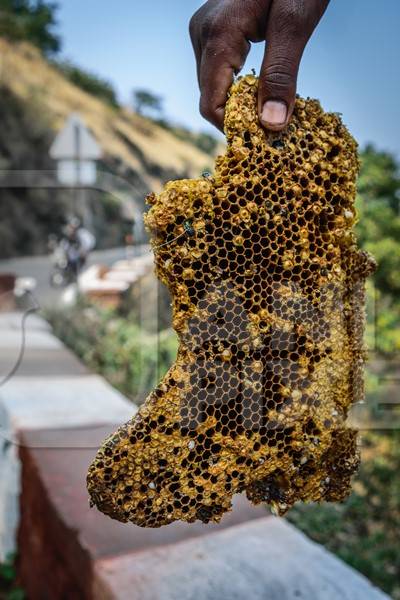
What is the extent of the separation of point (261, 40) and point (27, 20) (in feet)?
102

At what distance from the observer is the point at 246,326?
4.03 feet

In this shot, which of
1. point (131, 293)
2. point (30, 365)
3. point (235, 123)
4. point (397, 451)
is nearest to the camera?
point (235, 123)

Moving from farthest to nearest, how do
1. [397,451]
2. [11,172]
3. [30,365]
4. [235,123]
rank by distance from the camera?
[11,172] → [397,451] → [30,365] → [235,123]

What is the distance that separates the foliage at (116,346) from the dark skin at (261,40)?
3185mm

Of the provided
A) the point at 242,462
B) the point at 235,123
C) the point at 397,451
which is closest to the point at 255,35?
the point at 235,123

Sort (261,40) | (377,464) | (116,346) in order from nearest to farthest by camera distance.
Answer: (261,40) → (377,464) → (116,346)

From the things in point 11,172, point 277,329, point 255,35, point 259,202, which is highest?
point 11,172

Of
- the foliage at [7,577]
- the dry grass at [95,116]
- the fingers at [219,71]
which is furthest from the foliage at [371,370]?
the dry grass at [95,116]

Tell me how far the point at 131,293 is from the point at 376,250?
11.3 ft

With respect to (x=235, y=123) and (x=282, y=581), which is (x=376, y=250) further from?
(x=235, y=123)

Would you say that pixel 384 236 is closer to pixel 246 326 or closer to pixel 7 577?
pixel 7 577

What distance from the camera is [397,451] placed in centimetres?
559

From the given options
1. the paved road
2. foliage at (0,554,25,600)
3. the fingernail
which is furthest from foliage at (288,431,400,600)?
the paved road

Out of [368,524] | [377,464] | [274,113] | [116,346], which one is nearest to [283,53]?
[274,113]
